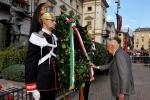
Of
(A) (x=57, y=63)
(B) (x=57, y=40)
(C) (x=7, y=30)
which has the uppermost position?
(C) (x=7, y=30)

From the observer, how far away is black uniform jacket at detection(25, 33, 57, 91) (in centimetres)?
234

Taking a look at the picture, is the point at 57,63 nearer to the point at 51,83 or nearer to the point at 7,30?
the point at 51,83

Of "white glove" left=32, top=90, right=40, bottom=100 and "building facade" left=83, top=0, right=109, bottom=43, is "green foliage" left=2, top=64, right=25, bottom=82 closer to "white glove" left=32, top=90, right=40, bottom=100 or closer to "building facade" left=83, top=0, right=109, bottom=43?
"white glove" left=32, top=90, right=40, bottom=100

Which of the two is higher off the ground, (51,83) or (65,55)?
(65,55)

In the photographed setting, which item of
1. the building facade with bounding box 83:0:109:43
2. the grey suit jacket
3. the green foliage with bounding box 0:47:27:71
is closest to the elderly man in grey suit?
the grey suit jacket

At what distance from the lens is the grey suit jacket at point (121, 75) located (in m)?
3.13

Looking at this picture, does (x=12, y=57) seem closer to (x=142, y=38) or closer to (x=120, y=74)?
(x=120, y=74)

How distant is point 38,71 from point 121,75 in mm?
1527

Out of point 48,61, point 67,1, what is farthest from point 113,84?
point 67,1

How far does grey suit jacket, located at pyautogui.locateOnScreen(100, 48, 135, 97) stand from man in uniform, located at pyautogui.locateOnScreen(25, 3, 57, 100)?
1.26 m

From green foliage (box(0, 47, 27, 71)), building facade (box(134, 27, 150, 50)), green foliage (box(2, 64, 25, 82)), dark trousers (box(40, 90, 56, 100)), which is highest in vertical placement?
building facade (box(134, 27, 150, 50))

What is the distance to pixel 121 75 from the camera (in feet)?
10.3

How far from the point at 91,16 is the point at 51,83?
43.8m

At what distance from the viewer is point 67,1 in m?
34.9
